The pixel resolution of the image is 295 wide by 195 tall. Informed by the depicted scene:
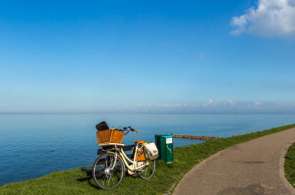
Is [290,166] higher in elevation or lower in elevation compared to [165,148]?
lower

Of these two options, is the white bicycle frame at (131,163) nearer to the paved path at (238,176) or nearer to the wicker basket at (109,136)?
the wicker basket at (109,136)

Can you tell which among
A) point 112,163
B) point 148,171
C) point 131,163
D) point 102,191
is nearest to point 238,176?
point 148,171

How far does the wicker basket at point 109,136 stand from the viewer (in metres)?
10.3

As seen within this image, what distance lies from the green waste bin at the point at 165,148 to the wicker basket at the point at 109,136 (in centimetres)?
392

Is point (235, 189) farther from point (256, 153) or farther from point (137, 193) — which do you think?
point (256, 153)

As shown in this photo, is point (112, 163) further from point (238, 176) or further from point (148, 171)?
point (238, 176)

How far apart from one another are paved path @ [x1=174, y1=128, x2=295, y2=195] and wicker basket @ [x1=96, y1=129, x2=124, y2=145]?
2112 mm

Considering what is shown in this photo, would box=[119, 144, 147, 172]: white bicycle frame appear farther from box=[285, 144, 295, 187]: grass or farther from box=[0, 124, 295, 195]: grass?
box=[285, 144, 295, 187]: grass

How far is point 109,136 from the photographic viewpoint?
33.8ft

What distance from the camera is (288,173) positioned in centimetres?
1225

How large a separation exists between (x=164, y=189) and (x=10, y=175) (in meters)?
38.1

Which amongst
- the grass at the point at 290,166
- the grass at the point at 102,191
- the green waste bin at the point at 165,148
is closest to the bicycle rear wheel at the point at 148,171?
the grass at the point at 102,191

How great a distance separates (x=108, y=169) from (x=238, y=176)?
165 inches

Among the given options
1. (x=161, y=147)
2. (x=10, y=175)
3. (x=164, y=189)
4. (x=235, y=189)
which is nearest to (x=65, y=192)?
(x=164, y=189)
